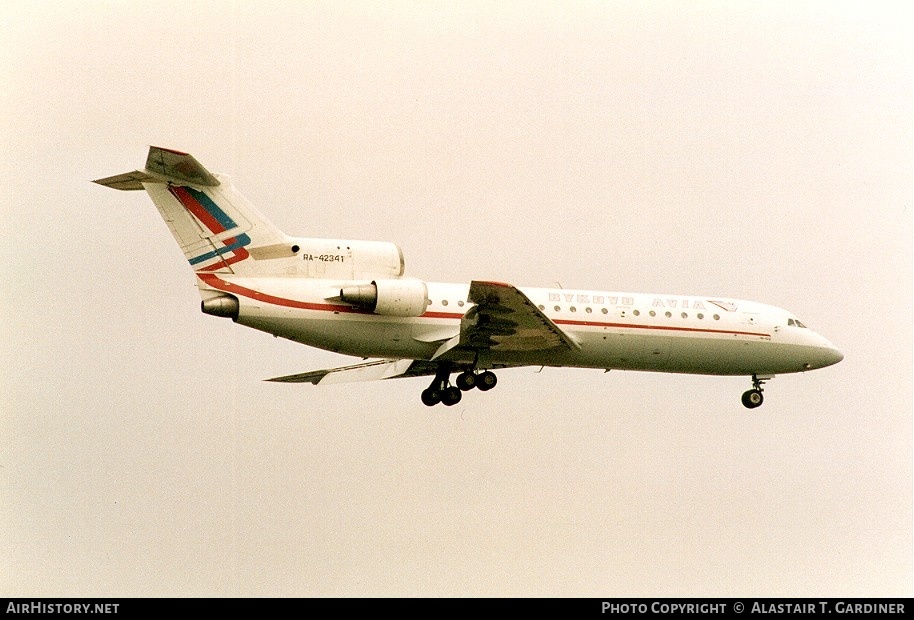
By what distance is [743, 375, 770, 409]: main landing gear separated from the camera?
111 feet

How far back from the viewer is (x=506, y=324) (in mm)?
29391

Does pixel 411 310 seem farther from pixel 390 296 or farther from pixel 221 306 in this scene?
pixel 221 306

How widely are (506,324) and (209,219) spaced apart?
754cm

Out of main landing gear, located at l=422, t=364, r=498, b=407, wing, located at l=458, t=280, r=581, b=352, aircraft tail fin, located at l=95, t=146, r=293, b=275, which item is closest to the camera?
aircraft tail fin, located at l=95, t=146, r=293, b=275

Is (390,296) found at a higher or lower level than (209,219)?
lower

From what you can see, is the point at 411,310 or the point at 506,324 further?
the point at 506,324

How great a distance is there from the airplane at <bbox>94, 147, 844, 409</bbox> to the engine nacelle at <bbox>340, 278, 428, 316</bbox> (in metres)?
0.03

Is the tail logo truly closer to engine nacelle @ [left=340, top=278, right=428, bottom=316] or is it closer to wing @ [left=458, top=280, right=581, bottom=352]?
engine nacelle @ [left=340, top=278, right=428, bottom=316]

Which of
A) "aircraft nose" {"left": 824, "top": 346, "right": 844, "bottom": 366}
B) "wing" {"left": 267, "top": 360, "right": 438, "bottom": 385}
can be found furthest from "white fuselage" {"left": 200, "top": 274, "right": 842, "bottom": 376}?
"wing" {"left": 267, "top": 360, "right": 438, "bottom": 385}

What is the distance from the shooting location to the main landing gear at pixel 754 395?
3388 cm

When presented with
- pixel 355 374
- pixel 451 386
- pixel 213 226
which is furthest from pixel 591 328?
pixel 213 226
